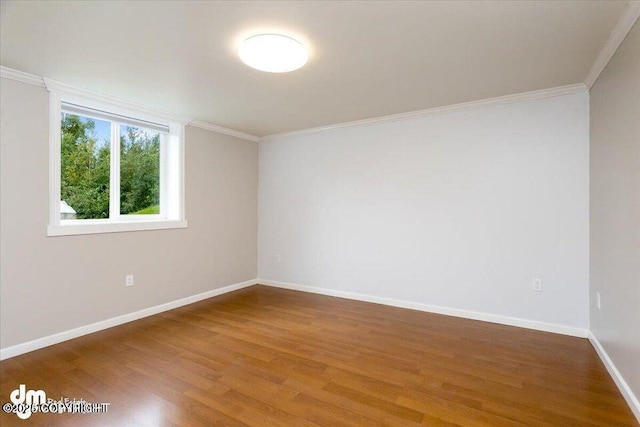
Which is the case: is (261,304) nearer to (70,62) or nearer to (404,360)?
(404,360)

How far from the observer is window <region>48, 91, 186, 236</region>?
2943 mm

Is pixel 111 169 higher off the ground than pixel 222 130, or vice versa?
pixel 222 130

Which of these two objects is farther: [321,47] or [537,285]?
[537,285]

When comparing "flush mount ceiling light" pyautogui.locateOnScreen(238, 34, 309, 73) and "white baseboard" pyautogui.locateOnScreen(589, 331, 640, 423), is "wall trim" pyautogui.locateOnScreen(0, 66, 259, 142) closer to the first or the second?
"flush mount ceiling light" pyautogui.locateOnScreen(238, 34, 309, 73)

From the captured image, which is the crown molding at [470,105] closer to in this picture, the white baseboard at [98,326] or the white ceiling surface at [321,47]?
the white ceiling surface at [321,47]

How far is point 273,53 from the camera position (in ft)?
7.16

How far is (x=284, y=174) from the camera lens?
483 centimetres

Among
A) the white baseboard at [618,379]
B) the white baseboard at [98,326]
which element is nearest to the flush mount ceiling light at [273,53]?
the white baseboard at [98,326]

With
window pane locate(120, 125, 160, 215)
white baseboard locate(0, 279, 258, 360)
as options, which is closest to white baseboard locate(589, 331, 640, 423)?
white baseboard locate(0, 279, 258, 360)

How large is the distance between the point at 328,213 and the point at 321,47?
2517mm

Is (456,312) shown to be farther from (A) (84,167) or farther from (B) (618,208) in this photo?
(A) (84,167)

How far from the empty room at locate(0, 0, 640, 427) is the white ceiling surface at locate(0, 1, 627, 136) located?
2 centimetres

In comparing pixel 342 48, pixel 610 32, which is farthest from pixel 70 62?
pixel 610 32

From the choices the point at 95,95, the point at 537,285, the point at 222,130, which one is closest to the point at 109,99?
the point at 95,95
